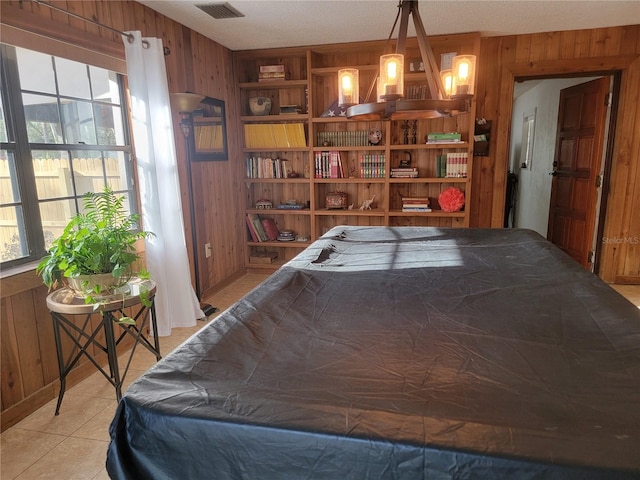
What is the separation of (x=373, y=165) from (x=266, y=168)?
3.73ft

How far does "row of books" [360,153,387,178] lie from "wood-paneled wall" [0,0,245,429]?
1324mm

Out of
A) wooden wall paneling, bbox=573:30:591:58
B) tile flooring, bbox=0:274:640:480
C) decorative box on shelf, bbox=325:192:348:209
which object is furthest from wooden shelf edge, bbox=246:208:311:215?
wooden wall paneling, bbox=573:30:591:58

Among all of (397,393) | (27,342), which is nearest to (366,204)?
(27,342)

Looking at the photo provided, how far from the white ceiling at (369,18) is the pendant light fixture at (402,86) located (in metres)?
1.22

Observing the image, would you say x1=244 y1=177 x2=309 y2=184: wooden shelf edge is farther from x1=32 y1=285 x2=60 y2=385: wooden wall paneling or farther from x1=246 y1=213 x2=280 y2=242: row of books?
x1=32 y1=285 x2=60 y2=385: wooden wall paneling

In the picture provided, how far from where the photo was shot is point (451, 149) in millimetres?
4199

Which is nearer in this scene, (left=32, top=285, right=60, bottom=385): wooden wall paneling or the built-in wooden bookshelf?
(left=32, top=285, right=60, bottom=385): wooden wall paneling

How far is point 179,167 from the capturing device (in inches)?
136

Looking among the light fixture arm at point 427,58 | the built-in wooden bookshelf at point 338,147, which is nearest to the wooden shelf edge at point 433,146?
the built-in wooden bookshelf at point 338,147

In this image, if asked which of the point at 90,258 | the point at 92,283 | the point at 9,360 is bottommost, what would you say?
the point at 9,360

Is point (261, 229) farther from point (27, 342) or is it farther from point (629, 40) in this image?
point (629, 40)

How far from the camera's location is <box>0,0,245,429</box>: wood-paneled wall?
6.82ft

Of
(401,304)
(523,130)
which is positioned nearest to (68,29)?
(401,304)

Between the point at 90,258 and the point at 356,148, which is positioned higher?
the point at 356,148
